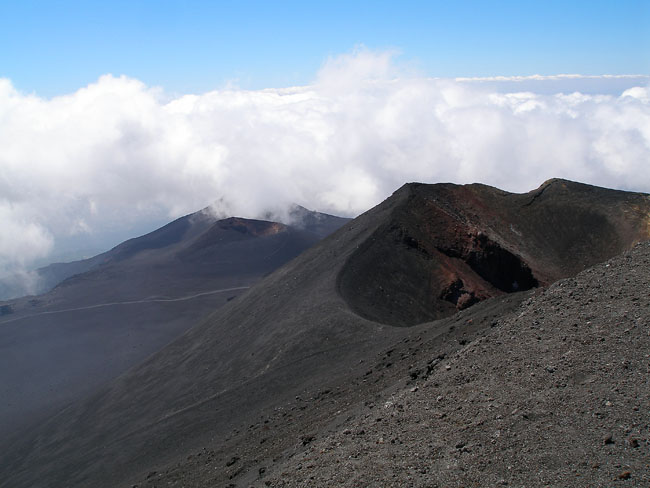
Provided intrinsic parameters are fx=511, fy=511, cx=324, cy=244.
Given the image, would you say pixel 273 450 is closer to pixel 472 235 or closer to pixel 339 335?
pixel 339 335

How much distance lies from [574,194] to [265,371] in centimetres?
3215

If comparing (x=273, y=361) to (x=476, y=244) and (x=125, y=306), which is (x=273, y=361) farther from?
(x=125, y=306)

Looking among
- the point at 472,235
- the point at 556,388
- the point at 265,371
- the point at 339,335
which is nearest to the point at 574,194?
the point at 472,235

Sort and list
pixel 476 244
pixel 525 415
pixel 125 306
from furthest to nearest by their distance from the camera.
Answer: pixel 125 306 → pixel 476 244 → pixel 525 415

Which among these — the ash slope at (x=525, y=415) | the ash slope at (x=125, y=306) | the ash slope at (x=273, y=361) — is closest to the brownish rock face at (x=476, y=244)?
the ash slope at (x=273, y=361)

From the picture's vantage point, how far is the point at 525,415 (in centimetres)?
909

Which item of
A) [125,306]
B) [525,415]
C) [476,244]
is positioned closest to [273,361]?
[525,415]

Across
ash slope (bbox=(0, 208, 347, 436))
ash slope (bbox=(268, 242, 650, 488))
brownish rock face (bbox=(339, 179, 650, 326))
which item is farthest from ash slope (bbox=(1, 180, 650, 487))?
ash slope (bbox=(0, 208, 347, 436))

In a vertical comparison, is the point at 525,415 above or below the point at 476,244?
below

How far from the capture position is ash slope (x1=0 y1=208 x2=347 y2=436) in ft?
126

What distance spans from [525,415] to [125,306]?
54.0 metres

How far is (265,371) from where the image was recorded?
73.5ft

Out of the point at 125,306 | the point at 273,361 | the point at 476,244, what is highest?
the point at 125,306

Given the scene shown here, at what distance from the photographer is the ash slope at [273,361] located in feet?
54.9
